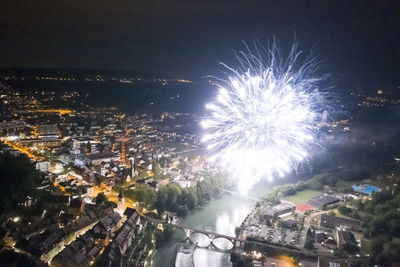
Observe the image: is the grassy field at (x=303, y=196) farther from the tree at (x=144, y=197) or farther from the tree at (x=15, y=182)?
the tree at (x=15, y=182)

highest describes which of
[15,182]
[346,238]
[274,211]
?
[15,182]

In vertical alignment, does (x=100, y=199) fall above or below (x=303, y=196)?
above

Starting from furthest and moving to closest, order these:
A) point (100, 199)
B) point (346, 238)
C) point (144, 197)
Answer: point (144, 197) < point (100, 199) < point (346, 238)

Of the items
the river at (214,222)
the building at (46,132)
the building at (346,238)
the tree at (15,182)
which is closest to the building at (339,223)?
the building at (346,238)

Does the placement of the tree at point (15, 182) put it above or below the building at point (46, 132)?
below

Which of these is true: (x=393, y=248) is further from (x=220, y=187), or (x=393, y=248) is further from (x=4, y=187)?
(x=4, y=187)

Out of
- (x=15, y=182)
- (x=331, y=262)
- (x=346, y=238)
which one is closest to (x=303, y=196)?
(x=346, y=238)

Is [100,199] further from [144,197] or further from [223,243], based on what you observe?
[223,243]

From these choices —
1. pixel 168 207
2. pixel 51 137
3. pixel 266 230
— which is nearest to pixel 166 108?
pixel 51 137
